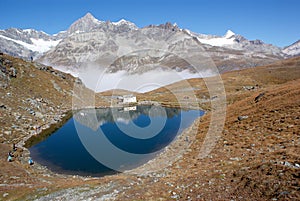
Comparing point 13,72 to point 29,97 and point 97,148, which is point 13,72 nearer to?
point 29,97

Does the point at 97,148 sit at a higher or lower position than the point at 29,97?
lower

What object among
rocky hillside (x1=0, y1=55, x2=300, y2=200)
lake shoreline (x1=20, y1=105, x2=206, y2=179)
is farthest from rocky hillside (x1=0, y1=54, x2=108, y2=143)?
rocky hillside (x1=0, y1=55, x2=300, y2=200)

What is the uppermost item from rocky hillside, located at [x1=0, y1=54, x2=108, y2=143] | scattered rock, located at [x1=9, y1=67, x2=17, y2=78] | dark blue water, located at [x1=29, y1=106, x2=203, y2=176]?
scattered rock, located at [x1=9, y1=67, x2=17, y2=78]

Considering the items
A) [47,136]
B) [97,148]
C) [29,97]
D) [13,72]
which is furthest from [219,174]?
[13,72]

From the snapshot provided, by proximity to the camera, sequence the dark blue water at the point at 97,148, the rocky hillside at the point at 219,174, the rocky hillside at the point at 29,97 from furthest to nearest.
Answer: the rocky hillside at the point at 29,97, the dark blue water at the point at 97,148, the rocky hillside at the point at 219,174

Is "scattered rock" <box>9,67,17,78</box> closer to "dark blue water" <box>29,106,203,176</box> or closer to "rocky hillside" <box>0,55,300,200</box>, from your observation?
"dark blue water" <box>29,106,203,176</box>

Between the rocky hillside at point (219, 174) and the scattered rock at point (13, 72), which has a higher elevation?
the scattered rock at point (13, 72)

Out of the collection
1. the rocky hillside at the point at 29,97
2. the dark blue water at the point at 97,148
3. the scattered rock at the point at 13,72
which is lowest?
the dark blue water at the point at 97,148

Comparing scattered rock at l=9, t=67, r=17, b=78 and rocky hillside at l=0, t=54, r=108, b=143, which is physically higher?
scattered rock at l=9, t=67, r=17, b=78

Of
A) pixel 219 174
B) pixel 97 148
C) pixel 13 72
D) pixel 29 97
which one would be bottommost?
pixel 97 148

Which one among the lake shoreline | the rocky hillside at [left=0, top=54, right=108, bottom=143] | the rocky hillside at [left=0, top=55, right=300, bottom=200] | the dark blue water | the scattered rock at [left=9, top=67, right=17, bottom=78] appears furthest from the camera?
the scattered rock at [left=9, top=67, right=17, bottom=78]

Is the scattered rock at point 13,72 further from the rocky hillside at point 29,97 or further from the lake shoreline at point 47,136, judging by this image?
the lake shoreline at point 47,136

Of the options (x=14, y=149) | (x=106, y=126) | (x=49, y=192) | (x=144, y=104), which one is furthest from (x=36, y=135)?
(x=144, y=104)

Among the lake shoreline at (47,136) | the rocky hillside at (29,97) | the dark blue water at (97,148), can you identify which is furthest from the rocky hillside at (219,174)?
the rocky hillside at (29,97)
